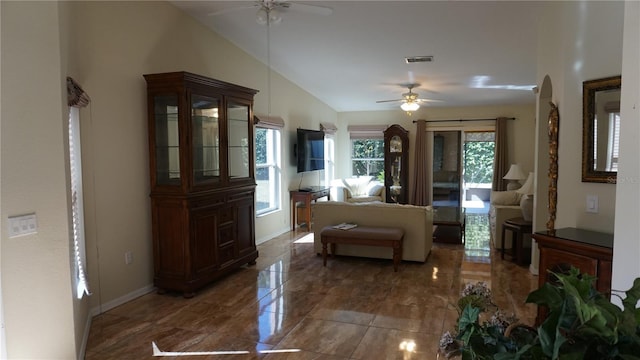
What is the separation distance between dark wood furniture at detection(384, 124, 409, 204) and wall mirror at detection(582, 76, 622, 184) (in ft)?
20.0

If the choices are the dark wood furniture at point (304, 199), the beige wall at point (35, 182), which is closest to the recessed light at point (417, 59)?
the dark wood furniture at point (304, 199)

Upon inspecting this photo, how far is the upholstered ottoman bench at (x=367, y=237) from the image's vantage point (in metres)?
4.64

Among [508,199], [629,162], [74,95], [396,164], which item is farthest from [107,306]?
[396,164]

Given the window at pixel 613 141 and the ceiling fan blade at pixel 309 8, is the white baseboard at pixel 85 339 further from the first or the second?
A: the window at pixel 613 141

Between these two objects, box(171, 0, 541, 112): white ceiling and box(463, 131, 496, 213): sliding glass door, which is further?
box(463, 131, 496, 213): sliding glass door

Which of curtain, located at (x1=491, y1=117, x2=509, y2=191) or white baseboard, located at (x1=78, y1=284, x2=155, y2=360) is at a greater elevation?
curtain, located at (x1=491, y1=117, x2=509, y2=191)

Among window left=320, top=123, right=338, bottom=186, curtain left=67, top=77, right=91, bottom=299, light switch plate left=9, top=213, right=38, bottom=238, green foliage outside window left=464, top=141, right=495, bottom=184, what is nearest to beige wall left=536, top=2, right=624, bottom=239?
light switch plate left=9, top=213, right=38, bottom=238

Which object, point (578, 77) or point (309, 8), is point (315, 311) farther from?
point (578, 77)

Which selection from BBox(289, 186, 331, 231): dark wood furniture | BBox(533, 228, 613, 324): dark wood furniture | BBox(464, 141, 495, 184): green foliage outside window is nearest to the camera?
BBox(533, 228, 613, 324): dark wood furniture

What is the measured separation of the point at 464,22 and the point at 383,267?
2.86m

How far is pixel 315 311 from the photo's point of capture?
3541 millimetres

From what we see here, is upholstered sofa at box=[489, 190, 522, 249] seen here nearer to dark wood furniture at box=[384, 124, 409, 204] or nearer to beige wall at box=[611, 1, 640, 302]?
dark wood furniture at box=[384, 124, 409, 204]

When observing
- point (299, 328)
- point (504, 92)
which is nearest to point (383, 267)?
point (299, 328)

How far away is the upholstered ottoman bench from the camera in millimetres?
4637
